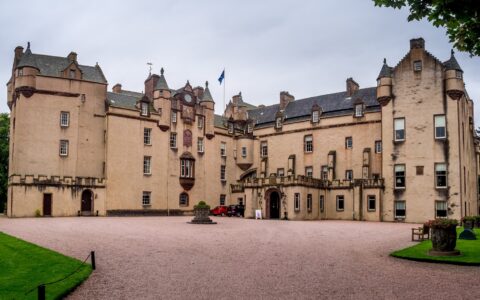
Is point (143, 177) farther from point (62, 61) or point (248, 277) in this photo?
point (248, 277)

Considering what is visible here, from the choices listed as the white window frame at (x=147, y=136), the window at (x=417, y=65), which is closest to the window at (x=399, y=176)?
the window at (x=417, y=65)

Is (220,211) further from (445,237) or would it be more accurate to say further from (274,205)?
(445,237)

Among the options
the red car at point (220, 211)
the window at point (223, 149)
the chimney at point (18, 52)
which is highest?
the chimney at point (18, 52)

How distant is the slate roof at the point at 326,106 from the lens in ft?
182

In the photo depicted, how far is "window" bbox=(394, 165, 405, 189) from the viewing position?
4866 cm

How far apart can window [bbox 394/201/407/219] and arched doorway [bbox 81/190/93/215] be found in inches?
1246

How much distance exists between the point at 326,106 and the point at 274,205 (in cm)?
1526

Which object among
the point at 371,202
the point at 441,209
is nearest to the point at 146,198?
the point at 371,202

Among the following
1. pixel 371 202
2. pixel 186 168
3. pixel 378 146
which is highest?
pixel 378 146

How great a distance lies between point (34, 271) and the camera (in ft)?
47.2

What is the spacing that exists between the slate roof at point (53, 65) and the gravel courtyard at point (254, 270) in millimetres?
29759

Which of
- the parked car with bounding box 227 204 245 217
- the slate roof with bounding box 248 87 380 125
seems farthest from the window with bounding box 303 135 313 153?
the parked car with bounding box 227 204 245 217

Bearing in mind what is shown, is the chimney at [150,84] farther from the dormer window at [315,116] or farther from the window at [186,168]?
the dormer window at [315,116]

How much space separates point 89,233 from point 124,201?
84.2 feet
